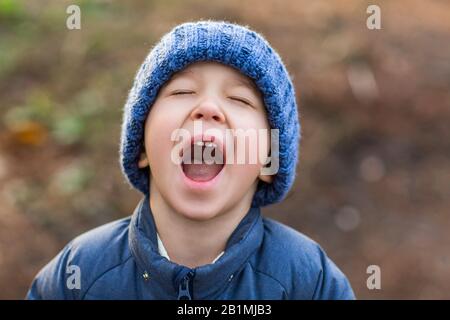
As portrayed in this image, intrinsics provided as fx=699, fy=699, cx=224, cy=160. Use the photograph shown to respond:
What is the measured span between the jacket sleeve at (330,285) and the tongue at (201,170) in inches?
16.4

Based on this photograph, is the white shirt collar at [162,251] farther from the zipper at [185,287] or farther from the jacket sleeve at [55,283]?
the jacket sleeve at [55,283]

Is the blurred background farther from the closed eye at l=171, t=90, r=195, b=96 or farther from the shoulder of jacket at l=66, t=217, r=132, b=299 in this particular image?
the closed eye at l=171, t=90, r=195, b=96

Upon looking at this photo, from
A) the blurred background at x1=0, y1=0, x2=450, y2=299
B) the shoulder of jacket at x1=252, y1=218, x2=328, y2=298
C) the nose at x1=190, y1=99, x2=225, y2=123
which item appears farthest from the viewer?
the blurred background at x1=0, y1=0, x2=450, y2=299

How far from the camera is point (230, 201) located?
1.82 m

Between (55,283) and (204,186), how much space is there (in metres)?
0.55

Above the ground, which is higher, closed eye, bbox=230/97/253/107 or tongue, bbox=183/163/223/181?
closed eye, bbox=230/97/253/107

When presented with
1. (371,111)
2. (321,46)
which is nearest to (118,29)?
(321,46)

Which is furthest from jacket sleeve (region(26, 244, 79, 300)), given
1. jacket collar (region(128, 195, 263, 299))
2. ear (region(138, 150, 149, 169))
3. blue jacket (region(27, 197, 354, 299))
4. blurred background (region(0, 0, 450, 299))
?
blurred background (region(0, 0, 450, 299))

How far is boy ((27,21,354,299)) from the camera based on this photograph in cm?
177

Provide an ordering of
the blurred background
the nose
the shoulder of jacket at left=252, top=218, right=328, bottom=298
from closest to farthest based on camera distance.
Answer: the nose < the shoulder of jacket at left=252, top=218, right=328, bottom=298 < the blurred background

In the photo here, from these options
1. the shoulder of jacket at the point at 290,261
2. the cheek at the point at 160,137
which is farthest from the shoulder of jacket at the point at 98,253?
the shoulder of jacket at the point at 290,261

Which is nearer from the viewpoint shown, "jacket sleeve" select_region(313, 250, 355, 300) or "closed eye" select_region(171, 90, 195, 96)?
"closed eye" select_region(171, 90, 195, 96)

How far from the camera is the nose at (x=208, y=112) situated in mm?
1738
